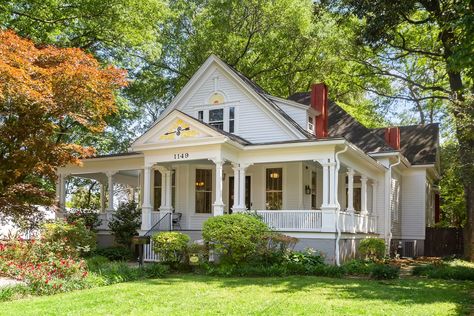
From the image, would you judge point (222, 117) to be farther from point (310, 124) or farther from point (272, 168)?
point (310, 124)

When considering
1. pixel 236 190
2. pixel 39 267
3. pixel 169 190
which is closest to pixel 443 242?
pixel 236 190

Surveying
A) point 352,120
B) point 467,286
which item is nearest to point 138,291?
point 467,286

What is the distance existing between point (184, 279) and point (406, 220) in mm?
15770

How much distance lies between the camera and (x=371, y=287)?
11.3 meters

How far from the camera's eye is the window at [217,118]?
19344mm

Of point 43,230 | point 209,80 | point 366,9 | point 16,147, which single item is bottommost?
point 43,230

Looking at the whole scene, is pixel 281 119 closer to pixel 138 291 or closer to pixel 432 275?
pixel 432 275

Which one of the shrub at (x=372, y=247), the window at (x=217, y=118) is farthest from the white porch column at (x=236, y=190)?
the shrub at (x=372, y=247)

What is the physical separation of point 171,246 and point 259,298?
5.16 meters

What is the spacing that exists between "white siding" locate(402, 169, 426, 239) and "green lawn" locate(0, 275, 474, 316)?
12.5 metres

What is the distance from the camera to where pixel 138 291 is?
10.4 m

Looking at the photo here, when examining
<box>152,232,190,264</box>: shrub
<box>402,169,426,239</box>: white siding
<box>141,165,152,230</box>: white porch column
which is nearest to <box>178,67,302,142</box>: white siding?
<box>141,165,152,230</box>: white porch column

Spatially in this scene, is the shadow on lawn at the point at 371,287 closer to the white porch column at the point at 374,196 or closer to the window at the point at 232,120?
the window at the point at 232,120

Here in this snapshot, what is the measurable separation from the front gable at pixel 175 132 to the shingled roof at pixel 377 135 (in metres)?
7.98
